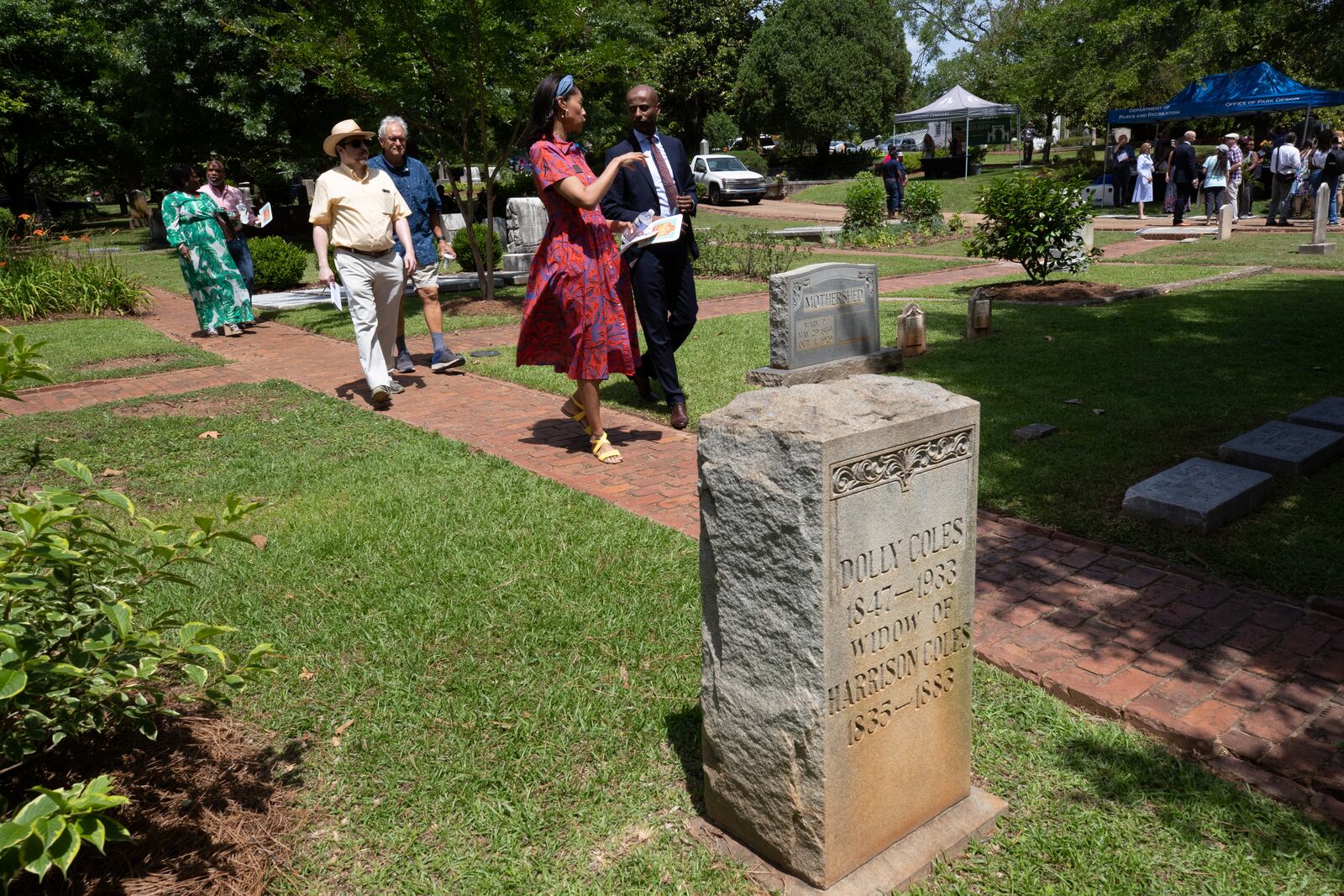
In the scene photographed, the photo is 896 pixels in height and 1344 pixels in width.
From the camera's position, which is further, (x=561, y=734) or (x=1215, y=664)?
(x=1215, y=664)

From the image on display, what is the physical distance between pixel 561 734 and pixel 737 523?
1210 millimetres

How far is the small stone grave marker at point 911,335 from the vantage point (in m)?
8.86

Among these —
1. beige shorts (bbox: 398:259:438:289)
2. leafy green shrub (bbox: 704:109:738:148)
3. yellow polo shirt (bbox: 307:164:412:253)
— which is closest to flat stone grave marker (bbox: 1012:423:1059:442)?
yellow polo shirt (bbox: 307:164:412:253)

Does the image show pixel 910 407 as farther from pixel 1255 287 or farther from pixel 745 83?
pixel 745 83

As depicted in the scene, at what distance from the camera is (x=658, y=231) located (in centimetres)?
634

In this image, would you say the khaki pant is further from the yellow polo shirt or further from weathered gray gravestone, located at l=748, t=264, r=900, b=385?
weathered gray gravestone, located at l=748, t=264, r=900, b=385

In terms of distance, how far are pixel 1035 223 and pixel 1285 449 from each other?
270 inches

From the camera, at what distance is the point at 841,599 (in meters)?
2.38

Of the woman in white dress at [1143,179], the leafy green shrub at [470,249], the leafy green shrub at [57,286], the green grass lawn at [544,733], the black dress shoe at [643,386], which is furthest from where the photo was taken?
the woman in white dress at [1143,179]

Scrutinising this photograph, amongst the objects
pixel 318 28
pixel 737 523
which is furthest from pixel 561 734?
pixel 318 28

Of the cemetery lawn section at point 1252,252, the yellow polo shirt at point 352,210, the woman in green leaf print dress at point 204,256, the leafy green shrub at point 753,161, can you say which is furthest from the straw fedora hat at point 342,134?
the leafy green shrub at point 753,161

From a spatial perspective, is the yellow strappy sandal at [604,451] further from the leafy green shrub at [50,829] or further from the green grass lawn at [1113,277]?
the green grass lawn at [1113,277]

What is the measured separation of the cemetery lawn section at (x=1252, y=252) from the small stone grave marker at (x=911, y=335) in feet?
27.4

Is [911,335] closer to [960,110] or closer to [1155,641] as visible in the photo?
[1155,641]
